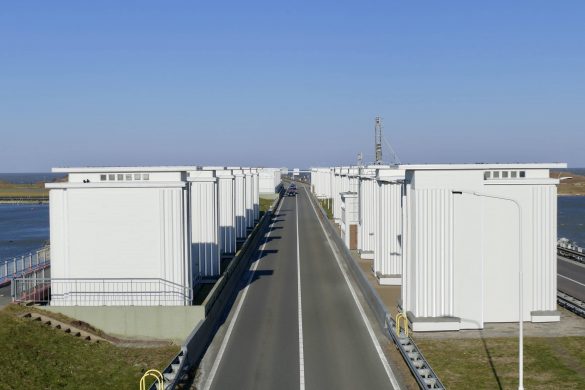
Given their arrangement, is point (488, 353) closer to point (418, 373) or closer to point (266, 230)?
point (418, 373)

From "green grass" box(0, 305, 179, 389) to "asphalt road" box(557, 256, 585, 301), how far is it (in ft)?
61.9

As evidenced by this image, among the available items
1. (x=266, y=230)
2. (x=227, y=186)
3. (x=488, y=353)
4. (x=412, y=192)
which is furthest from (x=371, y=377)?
(x=266, y=230)

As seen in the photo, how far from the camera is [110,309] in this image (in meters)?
21.4

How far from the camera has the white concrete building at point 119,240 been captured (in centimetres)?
2269

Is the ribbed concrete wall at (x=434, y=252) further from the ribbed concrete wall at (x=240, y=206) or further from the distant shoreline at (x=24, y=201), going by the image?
the distant shoreline at (x=24, y=201)

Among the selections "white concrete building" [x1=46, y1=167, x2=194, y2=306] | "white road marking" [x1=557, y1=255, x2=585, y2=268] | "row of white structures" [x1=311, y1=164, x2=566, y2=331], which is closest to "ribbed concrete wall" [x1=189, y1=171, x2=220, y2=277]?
"white concrete building" [x1=46, y1=167, x2=194, y2=306]

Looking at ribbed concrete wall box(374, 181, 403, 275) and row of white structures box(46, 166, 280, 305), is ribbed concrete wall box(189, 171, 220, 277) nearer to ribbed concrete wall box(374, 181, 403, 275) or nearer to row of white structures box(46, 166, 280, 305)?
row of white structures box(46, 166, 280, 305)

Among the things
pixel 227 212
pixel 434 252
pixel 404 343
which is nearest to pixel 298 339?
pixel 404 343

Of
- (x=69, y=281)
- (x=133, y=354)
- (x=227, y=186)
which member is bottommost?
(x=133, y=354)

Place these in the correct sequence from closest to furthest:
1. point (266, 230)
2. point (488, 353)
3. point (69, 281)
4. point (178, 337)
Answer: point (488, 353) → point (178, 337) → point (69, 281) → point (266, 230)

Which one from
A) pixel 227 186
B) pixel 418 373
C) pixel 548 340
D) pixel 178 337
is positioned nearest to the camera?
pixel 418 373

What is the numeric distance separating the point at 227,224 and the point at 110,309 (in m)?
16.8

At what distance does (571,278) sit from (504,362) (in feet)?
57.1

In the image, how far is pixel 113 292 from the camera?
2277cm
